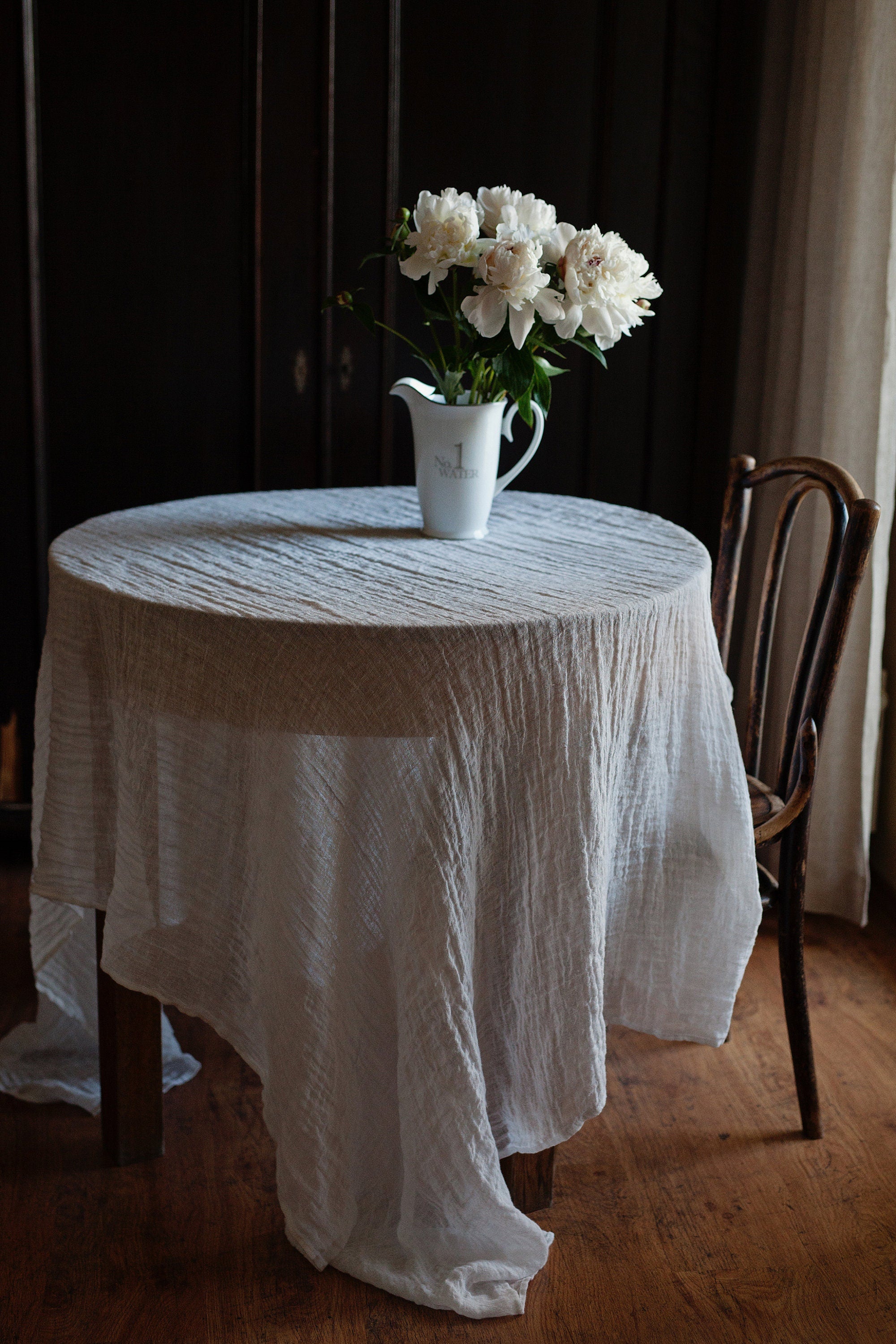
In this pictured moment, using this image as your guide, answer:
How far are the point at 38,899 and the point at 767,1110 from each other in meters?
1.11

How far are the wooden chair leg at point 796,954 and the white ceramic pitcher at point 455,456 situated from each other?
2.06ft

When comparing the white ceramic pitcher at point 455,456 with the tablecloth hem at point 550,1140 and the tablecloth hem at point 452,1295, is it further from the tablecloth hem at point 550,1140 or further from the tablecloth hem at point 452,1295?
the tablecloth hem at point 452,1295

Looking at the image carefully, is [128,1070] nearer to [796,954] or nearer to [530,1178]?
[530,1178]

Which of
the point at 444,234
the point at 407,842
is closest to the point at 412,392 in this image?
the point at 444,234

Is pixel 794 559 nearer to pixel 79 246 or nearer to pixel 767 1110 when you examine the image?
pixel 767 1110

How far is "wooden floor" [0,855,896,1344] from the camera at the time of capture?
1421 mm

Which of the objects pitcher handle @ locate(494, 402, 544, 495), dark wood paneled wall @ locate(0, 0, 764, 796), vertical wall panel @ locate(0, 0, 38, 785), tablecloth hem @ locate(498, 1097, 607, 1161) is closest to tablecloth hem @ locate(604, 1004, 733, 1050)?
tablecloth hem @ locate(498, 1097, 607, 1161)

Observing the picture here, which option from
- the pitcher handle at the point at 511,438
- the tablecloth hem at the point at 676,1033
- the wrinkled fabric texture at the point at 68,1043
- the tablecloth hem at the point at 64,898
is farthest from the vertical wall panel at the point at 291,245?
A: the tablecloth hem at the point at 676,1033

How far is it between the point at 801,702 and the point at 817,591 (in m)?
0.20

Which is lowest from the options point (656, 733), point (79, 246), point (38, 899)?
point (38, 899)

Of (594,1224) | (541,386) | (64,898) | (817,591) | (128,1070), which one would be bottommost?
(594,1224)

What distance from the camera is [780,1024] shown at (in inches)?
81.0

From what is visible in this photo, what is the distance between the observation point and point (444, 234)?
1500 millimetres

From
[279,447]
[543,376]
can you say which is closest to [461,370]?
[543,376]
